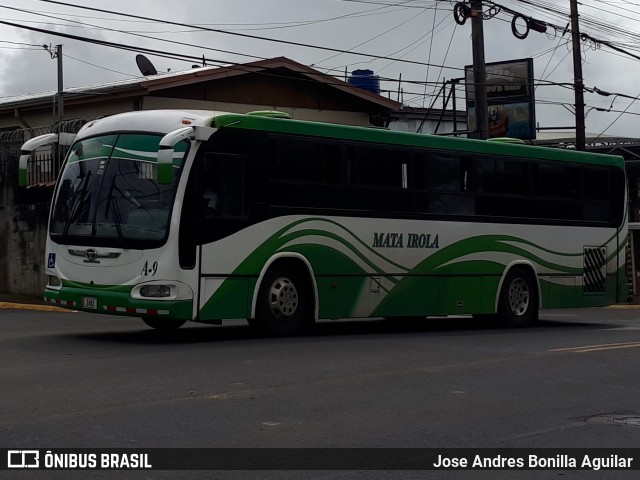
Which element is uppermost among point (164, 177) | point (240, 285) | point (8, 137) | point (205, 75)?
point (205, 75)

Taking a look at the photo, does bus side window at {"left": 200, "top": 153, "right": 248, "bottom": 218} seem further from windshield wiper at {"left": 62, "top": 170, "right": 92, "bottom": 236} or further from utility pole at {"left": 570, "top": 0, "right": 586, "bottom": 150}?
utility pole at {"left": 570, "top": 0, "right": 586, "bottom": 150}

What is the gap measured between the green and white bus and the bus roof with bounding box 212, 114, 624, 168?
29mm

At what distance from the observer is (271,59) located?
105ft

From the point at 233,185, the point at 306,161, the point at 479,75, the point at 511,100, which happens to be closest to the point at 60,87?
the point at 479,75

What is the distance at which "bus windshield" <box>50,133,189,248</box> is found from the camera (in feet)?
49.3

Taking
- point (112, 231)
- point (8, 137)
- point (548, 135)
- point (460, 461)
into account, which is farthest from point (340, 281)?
point (548, 135)

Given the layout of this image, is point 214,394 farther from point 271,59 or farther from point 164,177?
point 271,59

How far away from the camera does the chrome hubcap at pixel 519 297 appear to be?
805 inches

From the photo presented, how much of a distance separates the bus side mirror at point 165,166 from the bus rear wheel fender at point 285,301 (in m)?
2.59

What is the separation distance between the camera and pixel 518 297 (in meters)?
20.6

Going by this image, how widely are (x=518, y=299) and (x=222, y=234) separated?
7.21 m

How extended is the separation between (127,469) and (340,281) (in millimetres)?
10073

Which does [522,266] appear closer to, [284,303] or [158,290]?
[284,303]

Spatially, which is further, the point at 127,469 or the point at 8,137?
the point at 8,137
